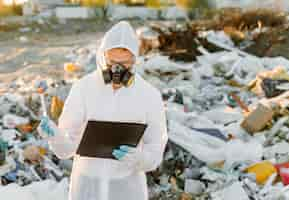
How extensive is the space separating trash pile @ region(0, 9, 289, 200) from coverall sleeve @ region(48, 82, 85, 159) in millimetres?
1861

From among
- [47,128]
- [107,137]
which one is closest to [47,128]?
[47,128]

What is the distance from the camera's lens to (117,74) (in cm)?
223

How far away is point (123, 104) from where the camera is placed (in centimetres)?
229

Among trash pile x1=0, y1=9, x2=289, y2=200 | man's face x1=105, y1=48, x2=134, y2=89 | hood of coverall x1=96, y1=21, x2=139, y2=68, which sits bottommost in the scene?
trash pile x1=0, y1=9, x2=289, y2=200

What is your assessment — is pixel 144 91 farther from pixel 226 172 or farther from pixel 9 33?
pixel 9 33

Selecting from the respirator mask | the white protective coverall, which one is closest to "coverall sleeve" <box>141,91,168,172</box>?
the white protective coverall

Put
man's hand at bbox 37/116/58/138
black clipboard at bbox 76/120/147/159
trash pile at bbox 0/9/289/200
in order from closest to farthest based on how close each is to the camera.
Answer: man's hand at bbox 37/116/58/138 → black clipboard at bbox 76/120/147/159 → trash pile at bbox 0/9/289/200

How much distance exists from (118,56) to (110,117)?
26cm

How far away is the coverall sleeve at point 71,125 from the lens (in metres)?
2.24

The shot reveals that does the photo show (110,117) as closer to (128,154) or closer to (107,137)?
(107,137)

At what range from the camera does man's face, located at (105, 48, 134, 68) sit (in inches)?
90.4

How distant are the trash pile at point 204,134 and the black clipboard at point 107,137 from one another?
1884 millimetres

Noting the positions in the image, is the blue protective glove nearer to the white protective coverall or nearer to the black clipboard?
the white protective coverall

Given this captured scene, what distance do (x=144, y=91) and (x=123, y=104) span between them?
11 centimetres
